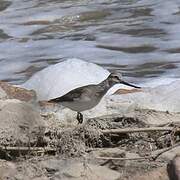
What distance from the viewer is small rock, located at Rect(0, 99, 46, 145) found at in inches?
142

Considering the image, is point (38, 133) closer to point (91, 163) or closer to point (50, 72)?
point (91, 163)

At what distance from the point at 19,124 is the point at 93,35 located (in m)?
5.54

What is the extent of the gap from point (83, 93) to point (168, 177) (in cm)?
143

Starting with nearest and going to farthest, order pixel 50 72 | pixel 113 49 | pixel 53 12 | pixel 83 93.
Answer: pixel 83 93 < pixel 50 72 < pixel 113 49 < pixel 53 12

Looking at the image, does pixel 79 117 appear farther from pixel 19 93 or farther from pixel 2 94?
pixel 19 93

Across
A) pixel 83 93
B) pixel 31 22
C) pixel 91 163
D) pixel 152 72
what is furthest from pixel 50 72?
pixel 31 22

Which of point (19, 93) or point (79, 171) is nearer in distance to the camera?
point (79, 171)

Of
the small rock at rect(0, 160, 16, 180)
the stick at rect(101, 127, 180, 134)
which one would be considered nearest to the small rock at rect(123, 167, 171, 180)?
the stick at rect(101, 127, 180, 134)

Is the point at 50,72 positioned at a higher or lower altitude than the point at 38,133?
lower

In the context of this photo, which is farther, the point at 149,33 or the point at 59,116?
the point at 149,33

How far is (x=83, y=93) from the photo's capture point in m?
4.47

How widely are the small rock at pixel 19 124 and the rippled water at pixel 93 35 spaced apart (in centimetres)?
316

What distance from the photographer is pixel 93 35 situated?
30.0 ft

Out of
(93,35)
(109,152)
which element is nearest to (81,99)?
(109,152)
